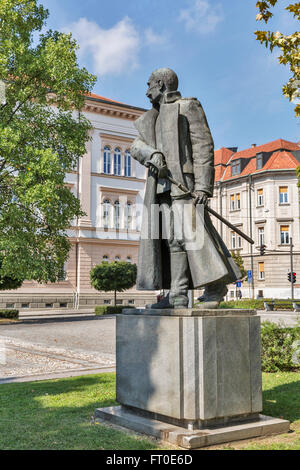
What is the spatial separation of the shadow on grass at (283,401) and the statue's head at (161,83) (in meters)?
3.67

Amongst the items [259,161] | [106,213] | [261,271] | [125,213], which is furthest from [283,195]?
[106,213]

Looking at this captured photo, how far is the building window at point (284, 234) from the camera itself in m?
52.2

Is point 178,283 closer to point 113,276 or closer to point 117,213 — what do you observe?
point 113,276

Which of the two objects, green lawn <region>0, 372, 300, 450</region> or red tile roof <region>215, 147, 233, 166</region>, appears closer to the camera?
green lawn <region>0, 372, 300, 450</region>

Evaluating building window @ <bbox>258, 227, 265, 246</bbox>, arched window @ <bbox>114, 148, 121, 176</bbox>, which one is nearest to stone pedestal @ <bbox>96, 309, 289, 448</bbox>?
arched window @ <bbox>114, 148, 121, 176</bbox>

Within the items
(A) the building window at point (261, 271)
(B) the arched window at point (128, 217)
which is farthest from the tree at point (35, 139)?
(A) the building window at point (261, 271)

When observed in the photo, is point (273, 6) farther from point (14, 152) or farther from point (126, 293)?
point (126, 293)

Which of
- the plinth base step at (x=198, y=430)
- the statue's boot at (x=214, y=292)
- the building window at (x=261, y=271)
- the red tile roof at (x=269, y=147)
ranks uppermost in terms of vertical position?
the red tile roof at (x=269, y=147)

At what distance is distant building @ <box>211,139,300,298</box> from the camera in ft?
165

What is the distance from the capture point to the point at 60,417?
5.34 meters

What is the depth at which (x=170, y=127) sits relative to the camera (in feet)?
16.7

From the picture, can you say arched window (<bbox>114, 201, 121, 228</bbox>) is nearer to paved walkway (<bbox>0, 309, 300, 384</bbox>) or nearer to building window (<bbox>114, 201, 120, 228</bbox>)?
building window (<bbox>114, 201, 120, 228</bbox>)

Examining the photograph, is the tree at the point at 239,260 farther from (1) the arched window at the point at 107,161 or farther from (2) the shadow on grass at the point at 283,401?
(2) the shadow on grass at the point at 283,401

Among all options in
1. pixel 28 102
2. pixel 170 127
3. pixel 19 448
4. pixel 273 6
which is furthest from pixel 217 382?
pixel 28 102
